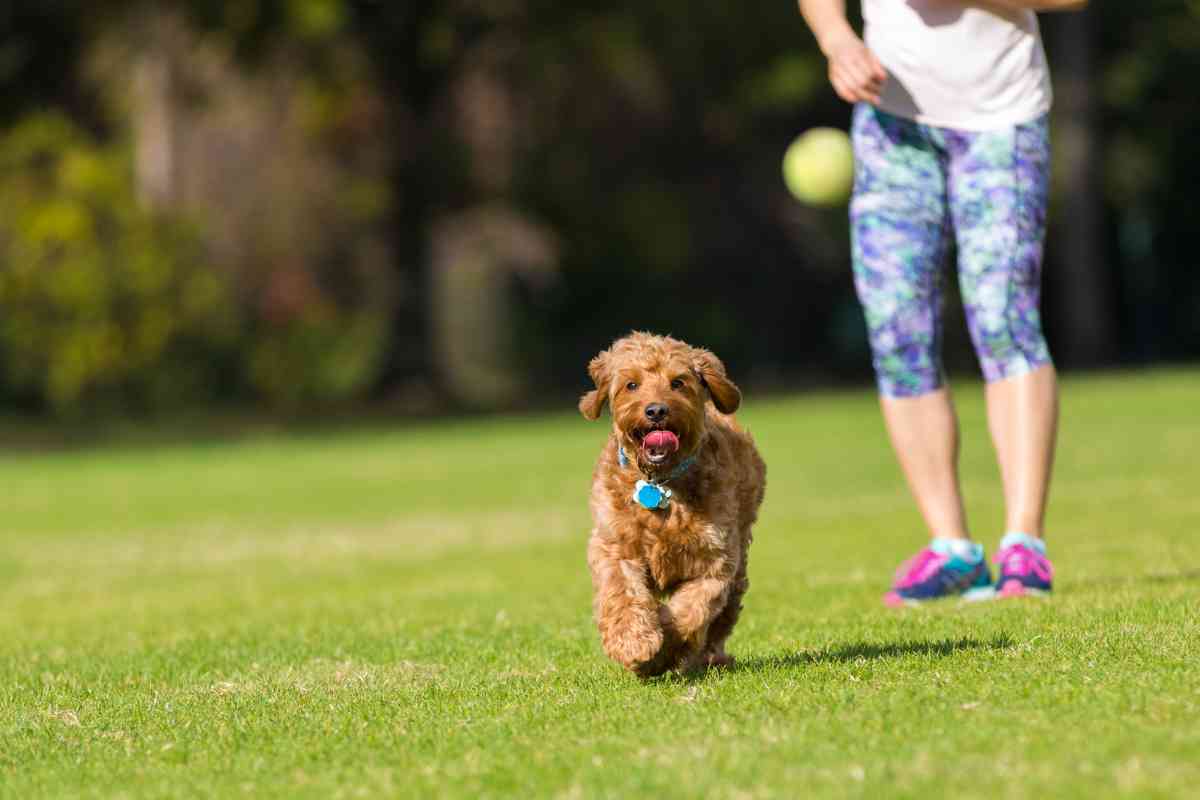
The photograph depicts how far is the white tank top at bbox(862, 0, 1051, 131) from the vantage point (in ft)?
26.5

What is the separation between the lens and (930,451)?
826cm

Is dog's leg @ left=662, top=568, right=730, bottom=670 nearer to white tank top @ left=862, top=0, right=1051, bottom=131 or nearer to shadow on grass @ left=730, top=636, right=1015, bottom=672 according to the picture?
shadow on grass @ left=730, top=636, right=1015, bottom=672

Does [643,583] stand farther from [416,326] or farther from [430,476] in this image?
[416,326]

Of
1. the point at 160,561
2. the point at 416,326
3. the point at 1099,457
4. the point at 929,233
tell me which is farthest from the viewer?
the point at 416,326

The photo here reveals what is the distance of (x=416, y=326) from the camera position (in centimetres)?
3750

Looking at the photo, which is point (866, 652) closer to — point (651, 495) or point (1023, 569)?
point (651, 495)

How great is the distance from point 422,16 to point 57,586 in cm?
2240

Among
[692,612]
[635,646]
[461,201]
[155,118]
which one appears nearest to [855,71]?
[692,612]

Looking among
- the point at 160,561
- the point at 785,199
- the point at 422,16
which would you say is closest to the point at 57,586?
the point at 160,561

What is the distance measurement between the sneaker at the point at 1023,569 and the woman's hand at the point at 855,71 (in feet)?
5.96

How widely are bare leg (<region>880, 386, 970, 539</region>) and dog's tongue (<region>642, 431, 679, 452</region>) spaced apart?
7.27 ft

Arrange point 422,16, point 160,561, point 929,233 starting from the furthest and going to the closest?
point 422,16 → point 160,561 → point 929,233

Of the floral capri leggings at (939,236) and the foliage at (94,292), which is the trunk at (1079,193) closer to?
the foliage at (94,292)

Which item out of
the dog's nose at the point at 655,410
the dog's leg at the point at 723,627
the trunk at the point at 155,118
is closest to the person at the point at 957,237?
the dog's leg at the point at 723,627
